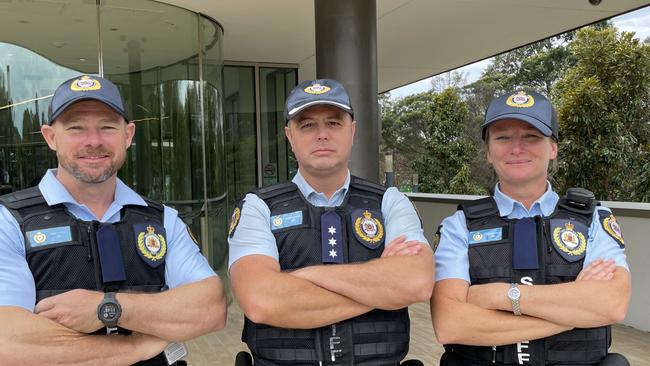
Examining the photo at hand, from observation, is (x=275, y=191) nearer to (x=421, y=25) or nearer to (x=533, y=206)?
(x=533, y=206)

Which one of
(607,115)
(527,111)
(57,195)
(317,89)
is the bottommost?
(57,195)

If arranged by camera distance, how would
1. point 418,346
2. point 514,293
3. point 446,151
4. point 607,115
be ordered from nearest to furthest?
point 514,293 → point 418,346 → point 607,115 → point 446,151

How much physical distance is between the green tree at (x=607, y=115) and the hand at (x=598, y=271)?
7.88 metres

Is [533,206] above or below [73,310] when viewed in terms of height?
above

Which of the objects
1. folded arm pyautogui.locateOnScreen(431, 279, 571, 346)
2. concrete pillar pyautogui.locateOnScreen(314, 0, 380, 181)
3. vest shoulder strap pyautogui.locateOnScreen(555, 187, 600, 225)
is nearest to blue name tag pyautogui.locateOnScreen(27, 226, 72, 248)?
folded arm pyautogui.locateOnScreen(431, 279, 571, 346)

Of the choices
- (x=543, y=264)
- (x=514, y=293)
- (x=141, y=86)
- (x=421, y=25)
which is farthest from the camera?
(x=421, y=25)

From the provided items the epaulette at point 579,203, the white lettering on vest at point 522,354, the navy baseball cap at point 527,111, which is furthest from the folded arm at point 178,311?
the epaulette at point 579,203

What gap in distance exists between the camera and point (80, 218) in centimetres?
178

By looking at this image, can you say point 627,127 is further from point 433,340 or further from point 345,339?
point 345,339

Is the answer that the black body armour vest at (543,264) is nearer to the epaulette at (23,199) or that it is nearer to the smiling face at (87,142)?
the smiling face at (87,142)

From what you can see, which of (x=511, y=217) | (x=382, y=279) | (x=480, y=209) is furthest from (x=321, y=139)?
(x=511, y=217)

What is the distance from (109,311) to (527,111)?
4.91 feet

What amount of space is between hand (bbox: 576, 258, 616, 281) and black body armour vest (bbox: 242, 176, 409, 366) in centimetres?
61

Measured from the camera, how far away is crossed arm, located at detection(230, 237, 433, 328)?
1.72 meters
